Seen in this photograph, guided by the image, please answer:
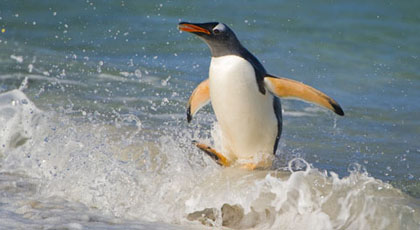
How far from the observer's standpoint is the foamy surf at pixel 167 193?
3.38m

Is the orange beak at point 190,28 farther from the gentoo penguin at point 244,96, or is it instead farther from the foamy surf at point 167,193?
the foamy surf at point 167,193

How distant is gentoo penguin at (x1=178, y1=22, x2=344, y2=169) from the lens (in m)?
3.88

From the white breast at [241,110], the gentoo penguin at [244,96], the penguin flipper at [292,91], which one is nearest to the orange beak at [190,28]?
the gentoo penguin at [244,96]

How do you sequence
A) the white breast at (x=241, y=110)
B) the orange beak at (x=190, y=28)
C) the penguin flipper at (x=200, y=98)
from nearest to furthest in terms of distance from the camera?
the orange beak at (x=190, y=28) < the white breast at (x=241, y=110) < the penguin flipper at (x=200, y=98)

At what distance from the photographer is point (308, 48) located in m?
9.59

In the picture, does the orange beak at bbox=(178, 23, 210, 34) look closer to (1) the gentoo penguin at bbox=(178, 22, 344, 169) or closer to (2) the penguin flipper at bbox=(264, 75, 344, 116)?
(1) the gentoo penguin at bbox=(178, 22, 344, 169)

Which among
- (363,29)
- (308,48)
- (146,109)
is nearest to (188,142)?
(146,109)

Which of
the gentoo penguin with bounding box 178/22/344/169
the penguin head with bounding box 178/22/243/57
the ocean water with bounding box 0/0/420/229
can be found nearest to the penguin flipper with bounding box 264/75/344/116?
the gentoo penguin with bounding box 178/22/344/169

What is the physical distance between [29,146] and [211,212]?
1521 mm

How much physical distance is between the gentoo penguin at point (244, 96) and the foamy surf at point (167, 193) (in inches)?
6.9

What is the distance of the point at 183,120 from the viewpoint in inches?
219

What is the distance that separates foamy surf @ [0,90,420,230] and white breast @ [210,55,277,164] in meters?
0.18

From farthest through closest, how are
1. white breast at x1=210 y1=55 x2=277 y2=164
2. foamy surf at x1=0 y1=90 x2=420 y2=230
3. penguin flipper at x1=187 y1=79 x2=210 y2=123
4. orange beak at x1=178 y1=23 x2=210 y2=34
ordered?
1. penguin flipper at x1=187 y1=79 x2=210 y2=123
2. white breast at x1=210 y1=55 x2=277 y2=164
3. orange beak at x1=178 y1=23 x2=210 y2=34
4. foamy surf at x1=0 y1=90 x2=420 y2=230

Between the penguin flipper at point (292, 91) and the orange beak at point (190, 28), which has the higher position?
the orange beak at point (190, 28)
